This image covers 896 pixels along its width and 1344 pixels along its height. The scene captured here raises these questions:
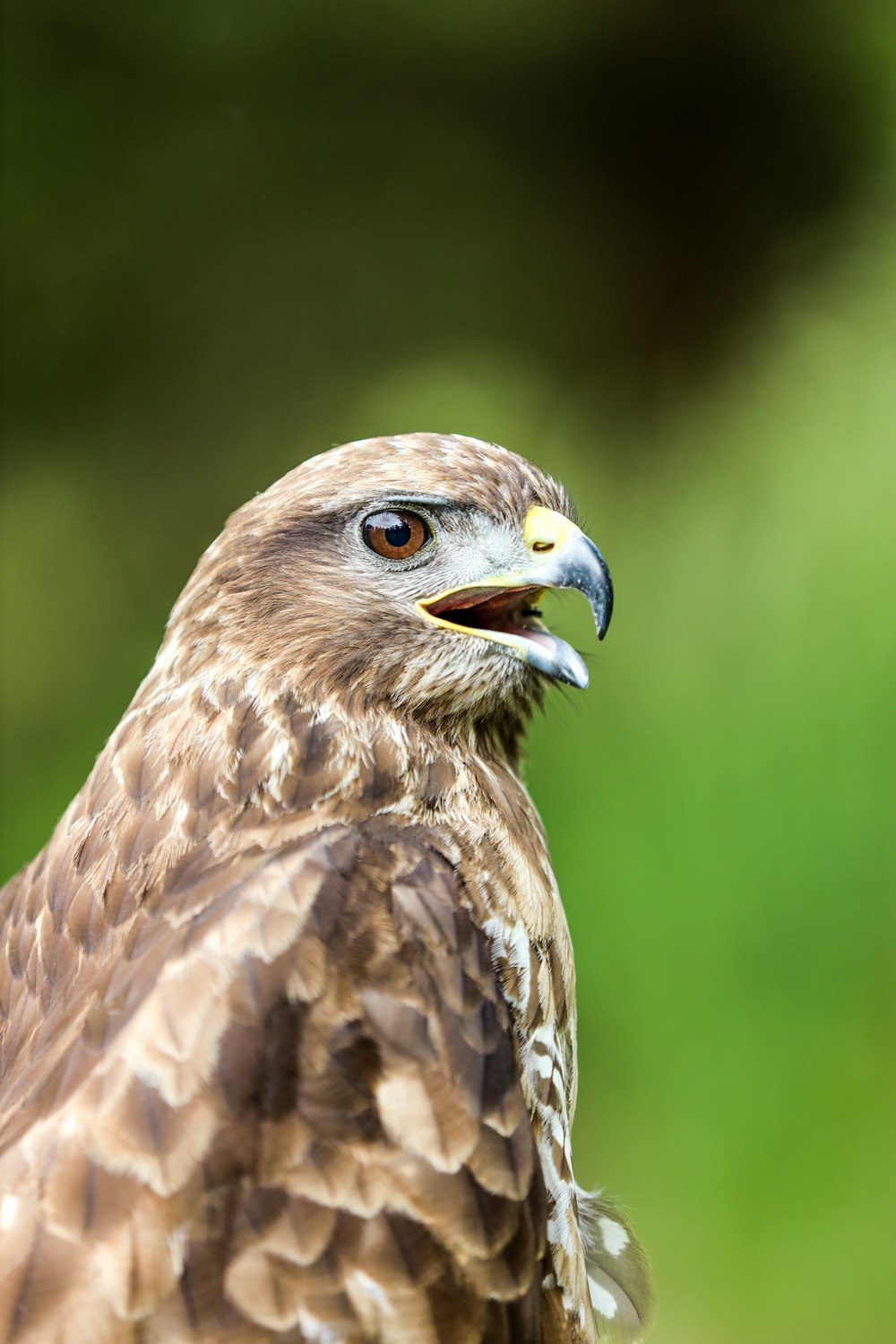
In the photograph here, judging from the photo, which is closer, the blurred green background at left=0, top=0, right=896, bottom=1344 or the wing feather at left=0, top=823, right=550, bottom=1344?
the wing feather at left=0, top=823, right=550, bottom=1344

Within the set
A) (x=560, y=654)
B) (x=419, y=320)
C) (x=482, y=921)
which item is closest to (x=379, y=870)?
(x=482, y=921)

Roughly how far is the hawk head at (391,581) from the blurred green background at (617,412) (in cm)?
147

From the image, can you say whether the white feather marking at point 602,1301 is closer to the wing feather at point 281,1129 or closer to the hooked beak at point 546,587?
the wing feather at point 281,1129

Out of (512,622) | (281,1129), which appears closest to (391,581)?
(512,622)

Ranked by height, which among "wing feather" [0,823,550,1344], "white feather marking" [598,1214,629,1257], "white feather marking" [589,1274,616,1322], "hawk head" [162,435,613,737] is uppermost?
"hawk head" [162,435,613,737]

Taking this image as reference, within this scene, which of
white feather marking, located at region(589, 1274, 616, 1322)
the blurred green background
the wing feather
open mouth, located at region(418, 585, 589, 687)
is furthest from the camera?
the blurred green background

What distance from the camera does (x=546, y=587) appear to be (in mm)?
1369

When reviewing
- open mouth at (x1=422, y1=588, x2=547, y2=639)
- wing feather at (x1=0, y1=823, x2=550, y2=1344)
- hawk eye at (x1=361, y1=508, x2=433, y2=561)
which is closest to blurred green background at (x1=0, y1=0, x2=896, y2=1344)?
open mouth at (x1=422, y1=588, x2=547, y2=639)

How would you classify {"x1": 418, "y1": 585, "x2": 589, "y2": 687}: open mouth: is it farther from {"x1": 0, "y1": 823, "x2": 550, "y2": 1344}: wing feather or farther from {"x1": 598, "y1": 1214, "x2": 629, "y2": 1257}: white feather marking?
{"x1": 598, "y1": 1214, "x2": 629, "y2": 1257}: white feather marking

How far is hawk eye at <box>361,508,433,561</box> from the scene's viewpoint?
4.47 ft

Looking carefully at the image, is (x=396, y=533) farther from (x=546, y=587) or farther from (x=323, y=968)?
(x=323, y=968)

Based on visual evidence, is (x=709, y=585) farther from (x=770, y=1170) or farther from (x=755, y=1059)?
(x=770, y=1170)

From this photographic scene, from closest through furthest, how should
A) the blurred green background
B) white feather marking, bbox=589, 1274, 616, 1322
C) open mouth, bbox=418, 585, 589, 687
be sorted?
open mouth, bbox=418, 585, 589, 687 < white feather marking, bbox=589, 1274, 616, 1322 < the blurred green background

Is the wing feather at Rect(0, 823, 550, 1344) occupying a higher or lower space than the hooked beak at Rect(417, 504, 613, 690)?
lower
